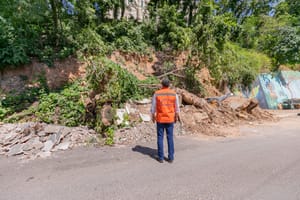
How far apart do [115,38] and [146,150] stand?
7.62 meters

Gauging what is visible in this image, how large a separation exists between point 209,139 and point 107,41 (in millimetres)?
7692

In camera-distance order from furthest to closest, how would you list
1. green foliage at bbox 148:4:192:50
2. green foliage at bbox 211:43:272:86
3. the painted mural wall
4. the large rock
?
the painted mural wall < green foliage at bbox 211:43:272:86 < green foliage at bbox 148:4:192:50 < the large rock

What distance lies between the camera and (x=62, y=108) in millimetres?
5578

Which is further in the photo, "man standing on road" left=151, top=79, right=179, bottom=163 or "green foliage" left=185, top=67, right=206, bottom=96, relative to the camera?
"green foliage" left=185, top=67, right=206, bottom=96

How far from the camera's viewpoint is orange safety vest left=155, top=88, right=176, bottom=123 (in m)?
3.33

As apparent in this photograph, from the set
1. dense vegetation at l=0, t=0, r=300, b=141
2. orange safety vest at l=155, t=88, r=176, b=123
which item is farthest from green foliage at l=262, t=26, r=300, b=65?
orange safety vest at l=155, t=88, r=176, b=123

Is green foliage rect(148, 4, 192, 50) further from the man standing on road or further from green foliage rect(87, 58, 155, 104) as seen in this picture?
the man standing on road

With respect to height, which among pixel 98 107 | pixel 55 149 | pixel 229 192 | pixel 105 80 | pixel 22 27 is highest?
pixel 22 27

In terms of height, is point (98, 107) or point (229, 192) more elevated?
point (98, 107)

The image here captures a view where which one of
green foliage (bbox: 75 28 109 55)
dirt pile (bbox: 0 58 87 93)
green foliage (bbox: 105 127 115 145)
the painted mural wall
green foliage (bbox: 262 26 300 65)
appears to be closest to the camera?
green foliage (bbox: 105 127 115 145)

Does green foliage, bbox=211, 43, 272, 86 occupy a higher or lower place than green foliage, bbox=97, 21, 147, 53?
lower

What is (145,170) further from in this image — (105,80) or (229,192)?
(105,80)

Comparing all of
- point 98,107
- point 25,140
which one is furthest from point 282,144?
point 25,140

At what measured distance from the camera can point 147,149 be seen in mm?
4125
